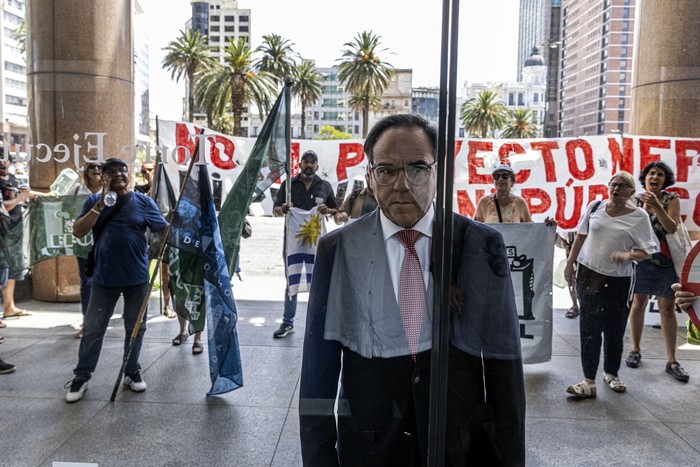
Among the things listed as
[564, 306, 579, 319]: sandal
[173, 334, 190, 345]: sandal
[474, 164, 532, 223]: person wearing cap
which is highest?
[474, 164, 532, 223]: person wearing cap

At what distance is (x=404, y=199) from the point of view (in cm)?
168

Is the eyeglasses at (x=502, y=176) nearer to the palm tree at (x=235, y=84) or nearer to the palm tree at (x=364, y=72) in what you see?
the palm tree at (x=235, y=84)

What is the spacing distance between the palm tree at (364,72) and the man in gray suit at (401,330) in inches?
19.0

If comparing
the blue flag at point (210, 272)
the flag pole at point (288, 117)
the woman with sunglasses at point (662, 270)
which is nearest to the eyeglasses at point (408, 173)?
the flag pole at point (288, 117)

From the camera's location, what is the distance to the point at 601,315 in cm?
393

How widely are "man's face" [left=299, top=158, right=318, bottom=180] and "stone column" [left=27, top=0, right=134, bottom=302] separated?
200 cm

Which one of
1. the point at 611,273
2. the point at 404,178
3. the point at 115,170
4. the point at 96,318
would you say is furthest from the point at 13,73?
the point at 404,178

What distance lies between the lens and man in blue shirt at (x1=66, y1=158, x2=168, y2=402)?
3.78 metres

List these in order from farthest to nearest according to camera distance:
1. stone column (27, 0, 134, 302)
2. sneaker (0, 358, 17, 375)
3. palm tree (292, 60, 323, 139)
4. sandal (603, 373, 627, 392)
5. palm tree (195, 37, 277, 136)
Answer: stone column (27, 0, 134, 302) → sneaker (0, 358, 17, 375) → sandal (603, 373, 627, 392) → palm tree (195, 37, 277, 136) → palm tree (292, 60, 323, 139)

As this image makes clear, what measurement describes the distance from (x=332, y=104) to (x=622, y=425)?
242 cm

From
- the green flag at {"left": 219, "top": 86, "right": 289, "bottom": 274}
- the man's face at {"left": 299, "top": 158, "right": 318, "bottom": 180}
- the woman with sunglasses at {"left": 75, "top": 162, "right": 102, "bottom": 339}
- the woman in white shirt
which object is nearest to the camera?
the green flag at {"left": 219, "top": 86, "right": 289, "bottom": 274}

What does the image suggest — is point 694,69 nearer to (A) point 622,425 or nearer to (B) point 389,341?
(A) point 622,425

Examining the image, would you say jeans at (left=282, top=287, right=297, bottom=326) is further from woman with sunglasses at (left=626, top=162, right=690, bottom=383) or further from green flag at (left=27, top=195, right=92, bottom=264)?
woman with sunglasses at (left=626, top=162, right=690, bottom=383)

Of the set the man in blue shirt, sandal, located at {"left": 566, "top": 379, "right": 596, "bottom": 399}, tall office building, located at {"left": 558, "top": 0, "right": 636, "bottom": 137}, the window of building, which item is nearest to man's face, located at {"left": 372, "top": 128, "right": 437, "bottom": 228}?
tall office building, located at {"left": 558, "top": 0, "right": 636, "bottom": 137}
